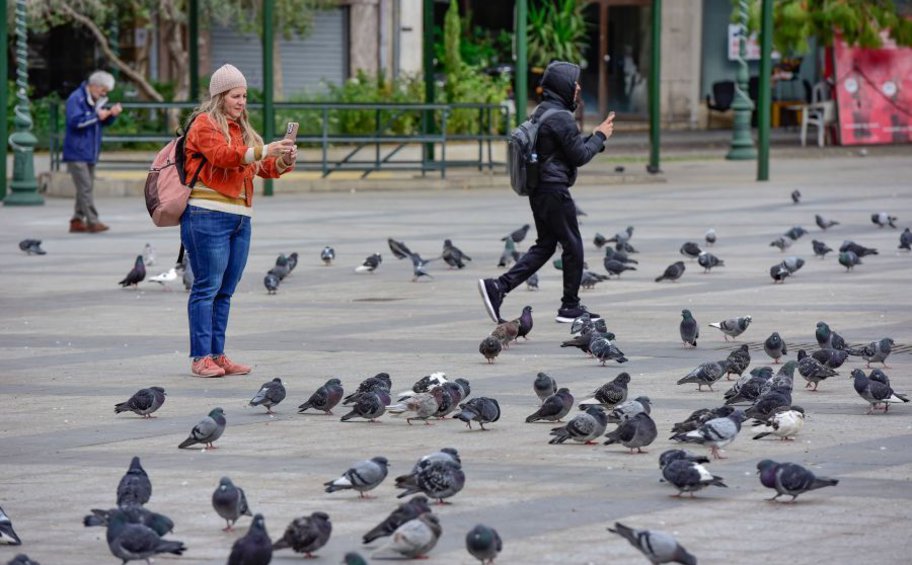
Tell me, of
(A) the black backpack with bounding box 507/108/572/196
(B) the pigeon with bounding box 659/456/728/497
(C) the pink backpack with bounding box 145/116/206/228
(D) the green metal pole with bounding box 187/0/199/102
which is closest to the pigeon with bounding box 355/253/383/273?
(A) the black backpack with bounding box 507/108/572/196

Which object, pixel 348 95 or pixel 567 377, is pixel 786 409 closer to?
pixel 567 377

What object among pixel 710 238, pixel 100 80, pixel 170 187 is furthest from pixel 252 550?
pixel 100 80

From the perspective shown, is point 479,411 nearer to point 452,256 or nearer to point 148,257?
point 452,256

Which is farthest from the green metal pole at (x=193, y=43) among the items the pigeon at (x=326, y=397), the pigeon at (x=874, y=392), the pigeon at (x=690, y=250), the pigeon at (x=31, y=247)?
the pigeon at (x=874, y=392)

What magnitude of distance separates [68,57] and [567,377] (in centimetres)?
3045

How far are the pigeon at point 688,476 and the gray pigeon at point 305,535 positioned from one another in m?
1.64

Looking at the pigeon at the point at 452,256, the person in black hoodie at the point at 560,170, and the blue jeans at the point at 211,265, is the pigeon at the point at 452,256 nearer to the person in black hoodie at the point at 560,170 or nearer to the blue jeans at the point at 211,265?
the person in black hoodie at the point at 560,170

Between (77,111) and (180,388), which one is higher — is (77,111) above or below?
above

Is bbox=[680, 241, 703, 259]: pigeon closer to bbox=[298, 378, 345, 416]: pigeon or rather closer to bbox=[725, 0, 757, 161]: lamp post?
bbox=[298, 378, 345, 416]: pigeon

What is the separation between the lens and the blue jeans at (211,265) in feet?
35.9

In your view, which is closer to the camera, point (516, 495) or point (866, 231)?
point (516, 495)

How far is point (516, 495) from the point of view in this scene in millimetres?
7770

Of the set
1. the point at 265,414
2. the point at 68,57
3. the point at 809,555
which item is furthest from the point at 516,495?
the point at 68,57

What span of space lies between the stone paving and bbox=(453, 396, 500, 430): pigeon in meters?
0.10
